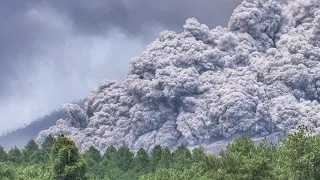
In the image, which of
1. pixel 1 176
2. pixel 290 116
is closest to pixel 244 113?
pixel 290 116

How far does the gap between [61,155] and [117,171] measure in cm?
4602

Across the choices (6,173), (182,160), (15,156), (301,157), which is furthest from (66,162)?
(15,156)

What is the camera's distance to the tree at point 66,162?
56.5 meters

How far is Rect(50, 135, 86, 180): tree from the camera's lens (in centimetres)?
5647

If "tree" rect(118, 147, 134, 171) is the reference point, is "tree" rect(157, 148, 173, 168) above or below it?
below

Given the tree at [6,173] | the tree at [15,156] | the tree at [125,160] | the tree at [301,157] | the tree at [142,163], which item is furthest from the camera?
the tree at [15,156]

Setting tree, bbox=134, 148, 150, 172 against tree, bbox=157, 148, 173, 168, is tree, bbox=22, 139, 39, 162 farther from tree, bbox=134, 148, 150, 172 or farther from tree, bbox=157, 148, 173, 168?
tree, bbox=157, 148, 173, 168

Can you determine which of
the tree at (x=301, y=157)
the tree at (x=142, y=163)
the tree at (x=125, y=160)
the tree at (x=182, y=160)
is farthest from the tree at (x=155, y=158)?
the tree at (x=301, y=157)

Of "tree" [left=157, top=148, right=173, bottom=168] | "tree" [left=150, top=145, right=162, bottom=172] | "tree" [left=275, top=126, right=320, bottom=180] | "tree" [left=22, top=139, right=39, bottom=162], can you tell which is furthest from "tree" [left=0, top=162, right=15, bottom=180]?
"tree" [left=275, top=126, right=320, bottom=180]

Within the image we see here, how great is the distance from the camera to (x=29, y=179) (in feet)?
208

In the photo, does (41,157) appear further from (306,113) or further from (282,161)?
(306,113)

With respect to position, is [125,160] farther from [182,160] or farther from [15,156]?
[15,156]

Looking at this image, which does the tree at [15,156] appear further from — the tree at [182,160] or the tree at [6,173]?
the tree at [6,173]

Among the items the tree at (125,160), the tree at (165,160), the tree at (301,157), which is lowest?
the tree at (301,157)
